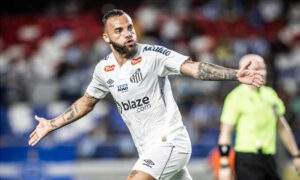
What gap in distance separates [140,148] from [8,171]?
646 centimetres

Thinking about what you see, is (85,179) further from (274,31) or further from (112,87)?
(274,31)

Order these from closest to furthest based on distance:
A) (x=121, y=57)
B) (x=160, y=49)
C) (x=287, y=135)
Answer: (x=160, y=49), (x=121, y=57), (x=287, y=135)

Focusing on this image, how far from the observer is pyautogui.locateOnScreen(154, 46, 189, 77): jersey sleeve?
15.2 feet

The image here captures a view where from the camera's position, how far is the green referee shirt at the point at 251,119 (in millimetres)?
6168

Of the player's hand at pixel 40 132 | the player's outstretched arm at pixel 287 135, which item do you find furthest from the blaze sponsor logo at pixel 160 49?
the player's outstretched arm at pixel 287 135

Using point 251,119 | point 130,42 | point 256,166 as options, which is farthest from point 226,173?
point 130,42

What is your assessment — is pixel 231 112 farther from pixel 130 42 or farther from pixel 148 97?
pixel 130 42

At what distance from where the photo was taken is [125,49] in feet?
16.3

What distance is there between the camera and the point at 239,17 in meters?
16.5

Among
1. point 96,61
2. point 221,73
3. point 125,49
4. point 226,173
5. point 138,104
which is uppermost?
point 96,61

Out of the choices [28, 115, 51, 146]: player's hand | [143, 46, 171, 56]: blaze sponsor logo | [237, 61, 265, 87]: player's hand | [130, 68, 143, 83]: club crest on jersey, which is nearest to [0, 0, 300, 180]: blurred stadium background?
[143, 46, 171, 56]: blaze sponsor logo

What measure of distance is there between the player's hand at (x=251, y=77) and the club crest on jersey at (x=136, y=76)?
105 cm

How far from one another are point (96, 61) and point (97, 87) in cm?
882

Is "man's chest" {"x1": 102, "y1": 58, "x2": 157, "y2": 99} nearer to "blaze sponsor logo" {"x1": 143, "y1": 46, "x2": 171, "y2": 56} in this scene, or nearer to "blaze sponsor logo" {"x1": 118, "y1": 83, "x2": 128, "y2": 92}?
"blaze sponsor logo" {"x1": 118, "y1": 83, "x2": 128, "y2": 92}
